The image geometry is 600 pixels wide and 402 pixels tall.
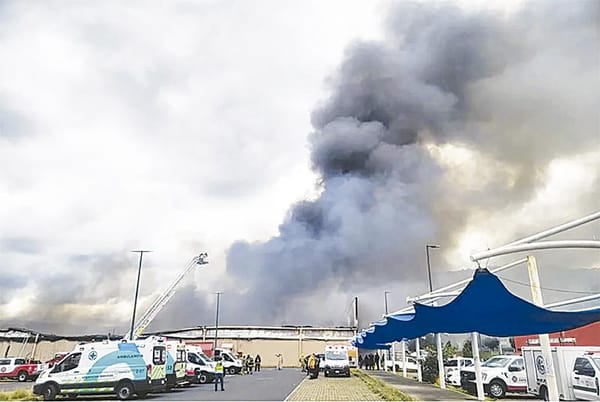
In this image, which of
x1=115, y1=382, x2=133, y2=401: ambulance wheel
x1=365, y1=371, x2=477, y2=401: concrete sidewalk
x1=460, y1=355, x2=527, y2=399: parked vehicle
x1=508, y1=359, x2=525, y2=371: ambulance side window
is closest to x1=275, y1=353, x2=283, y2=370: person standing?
x1=365, y1=371, x2=477, y2=401: concrete sidewalk

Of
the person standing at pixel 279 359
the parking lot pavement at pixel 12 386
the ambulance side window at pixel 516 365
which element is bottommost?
the parking lot pavement at pixel 12 386

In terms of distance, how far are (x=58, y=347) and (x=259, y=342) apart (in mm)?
22550

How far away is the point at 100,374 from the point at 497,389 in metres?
14.6

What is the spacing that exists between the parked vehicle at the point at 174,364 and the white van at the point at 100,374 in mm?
2106

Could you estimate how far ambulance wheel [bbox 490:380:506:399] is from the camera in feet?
63.6

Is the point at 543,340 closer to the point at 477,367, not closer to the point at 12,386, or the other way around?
the point at 477,367

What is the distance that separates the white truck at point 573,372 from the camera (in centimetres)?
1419

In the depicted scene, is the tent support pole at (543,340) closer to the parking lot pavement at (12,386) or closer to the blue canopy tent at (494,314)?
the blue canopy tent at (494,314)

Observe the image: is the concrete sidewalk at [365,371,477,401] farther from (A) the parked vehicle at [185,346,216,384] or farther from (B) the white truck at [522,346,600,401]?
(A) the parked vehicle at [185,346,216,384]

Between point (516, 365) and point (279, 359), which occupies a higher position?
point (279, 359)

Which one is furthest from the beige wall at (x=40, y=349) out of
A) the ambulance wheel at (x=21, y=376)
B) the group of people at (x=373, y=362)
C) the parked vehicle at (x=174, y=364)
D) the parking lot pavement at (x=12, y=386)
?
the parked vehicle at (x=174, y=364)

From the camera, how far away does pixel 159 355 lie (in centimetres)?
1900

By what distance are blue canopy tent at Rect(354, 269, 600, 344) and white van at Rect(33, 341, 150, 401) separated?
1010 centimetres

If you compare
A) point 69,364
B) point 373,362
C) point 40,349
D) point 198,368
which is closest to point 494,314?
point 69,364
